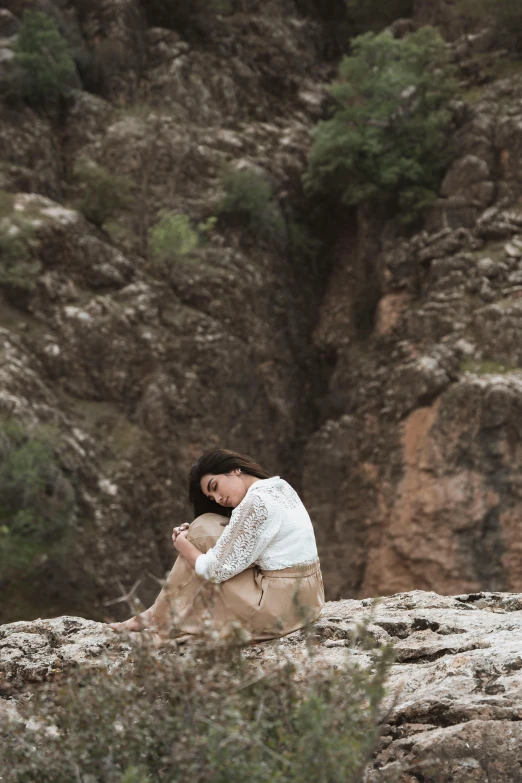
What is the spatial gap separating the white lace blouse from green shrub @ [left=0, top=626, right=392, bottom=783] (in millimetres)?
1258

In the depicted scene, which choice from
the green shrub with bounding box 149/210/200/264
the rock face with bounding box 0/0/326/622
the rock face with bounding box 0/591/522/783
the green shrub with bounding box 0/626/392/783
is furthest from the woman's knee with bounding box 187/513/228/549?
the green shrub with bounding box 149/210/200/264

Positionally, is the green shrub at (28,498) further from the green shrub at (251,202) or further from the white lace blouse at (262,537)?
the white lace blouse at (262,537)

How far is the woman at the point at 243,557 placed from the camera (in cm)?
431

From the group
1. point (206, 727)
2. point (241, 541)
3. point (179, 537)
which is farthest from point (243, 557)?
point (206, 727)

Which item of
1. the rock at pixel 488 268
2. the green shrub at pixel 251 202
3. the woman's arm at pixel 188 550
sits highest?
the green shrub at pixel 251 202

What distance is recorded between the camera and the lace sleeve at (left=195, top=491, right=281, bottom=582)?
4297mm

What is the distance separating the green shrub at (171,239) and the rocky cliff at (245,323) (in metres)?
0.37

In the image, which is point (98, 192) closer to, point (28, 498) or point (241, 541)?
point (28, 498)

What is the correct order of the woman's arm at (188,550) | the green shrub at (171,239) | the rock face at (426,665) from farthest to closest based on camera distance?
the green shrub at (171,239) < the woman's arm at (188,550) < the rock face at (426,665)

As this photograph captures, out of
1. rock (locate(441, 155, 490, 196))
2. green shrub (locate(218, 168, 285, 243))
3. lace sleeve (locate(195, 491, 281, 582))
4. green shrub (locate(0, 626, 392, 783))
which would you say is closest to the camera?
green shrub (locate(0, 626, 392, 783))

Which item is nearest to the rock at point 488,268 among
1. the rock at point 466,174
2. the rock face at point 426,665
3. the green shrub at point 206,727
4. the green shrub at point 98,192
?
the rock at point 466,174

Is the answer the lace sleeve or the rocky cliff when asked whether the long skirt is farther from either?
the rocky cliff

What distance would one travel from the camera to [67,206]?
1944 cm

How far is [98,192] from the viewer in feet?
63.5
